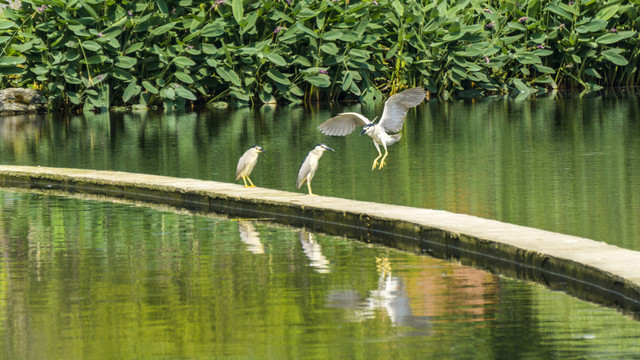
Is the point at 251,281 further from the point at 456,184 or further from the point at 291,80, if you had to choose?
the point at 291,80

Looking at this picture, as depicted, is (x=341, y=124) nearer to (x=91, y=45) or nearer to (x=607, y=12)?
(x=91, y=45)

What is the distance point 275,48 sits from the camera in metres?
30.4

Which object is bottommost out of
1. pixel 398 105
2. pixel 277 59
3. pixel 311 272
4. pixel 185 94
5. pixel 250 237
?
pixel 311 272

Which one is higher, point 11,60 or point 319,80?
point 11,60

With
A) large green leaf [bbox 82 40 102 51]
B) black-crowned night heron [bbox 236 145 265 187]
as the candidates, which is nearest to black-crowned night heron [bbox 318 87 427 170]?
black-crowned night heron [bbox 236 145 265 187]

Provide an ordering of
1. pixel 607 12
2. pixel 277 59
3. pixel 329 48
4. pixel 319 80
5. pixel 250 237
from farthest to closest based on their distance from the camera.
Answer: pixel 607 12
pixel 319 80
pixel 329 48
pixel 277 59
pixel 250 237

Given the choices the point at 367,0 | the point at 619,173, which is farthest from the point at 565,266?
the point at 367,0

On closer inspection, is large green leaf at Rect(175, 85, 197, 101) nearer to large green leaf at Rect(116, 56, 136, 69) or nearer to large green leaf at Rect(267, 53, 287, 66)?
large green leaf at Rect(116, 56, 136, 69)

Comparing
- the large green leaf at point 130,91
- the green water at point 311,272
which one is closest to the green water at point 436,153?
the green water at point 311,272

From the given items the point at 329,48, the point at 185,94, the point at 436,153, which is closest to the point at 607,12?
the point at 329,48

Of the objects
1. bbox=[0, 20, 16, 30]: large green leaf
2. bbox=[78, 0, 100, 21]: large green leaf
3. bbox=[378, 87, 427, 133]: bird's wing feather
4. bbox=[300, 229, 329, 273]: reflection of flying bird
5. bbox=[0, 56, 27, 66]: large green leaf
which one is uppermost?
bbox=[78, 0, 100, 21]: large green leaf

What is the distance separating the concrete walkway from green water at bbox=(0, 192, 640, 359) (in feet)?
0.69

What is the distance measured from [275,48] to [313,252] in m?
22.1

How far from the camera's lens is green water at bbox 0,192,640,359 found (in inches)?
232
